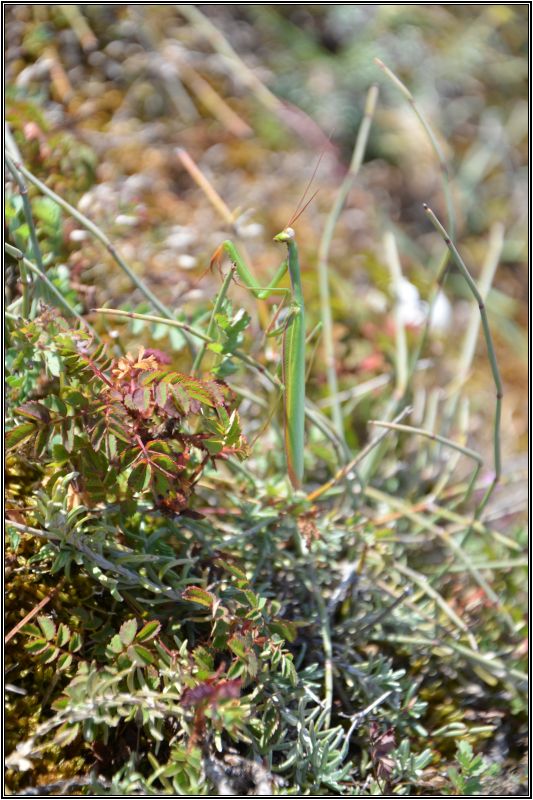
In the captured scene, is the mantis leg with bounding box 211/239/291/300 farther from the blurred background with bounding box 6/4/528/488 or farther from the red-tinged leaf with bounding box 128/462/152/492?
the blurred background with bounding box 6/4/528/488

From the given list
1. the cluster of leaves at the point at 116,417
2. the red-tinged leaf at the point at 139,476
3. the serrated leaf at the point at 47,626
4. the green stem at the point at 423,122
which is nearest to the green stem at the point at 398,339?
the green stem at the point at 423,122

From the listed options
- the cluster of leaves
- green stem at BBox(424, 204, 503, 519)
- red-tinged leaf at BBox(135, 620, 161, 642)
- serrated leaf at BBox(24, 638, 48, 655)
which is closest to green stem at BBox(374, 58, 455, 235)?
green stem at BBox(424, 204, 503, 519)

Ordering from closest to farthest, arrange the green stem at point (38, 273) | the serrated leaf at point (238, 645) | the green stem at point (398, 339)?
the serrated leaf at point (238, 645)
the green stem at point (38, 273)
the green stem at point (398, 339)

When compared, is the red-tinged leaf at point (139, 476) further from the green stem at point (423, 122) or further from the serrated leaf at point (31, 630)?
the green stem at point (423, 122)

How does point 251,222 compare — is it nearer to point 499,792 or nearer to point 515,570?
point 515,570

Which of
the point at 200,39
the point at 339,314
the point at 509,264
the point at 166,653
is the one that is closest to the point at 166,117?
the point at 200,39

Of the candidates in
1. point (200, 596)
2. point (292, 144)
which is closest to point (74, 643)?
point (200, 596)

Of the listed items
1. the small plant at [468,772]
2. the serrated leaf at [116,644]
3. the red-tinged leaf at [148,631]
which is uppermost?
the serrated leaf at [116,644]

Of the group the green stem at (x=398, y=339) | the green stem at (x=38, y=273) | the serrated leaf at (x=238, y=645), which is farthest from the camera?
the green stem at (x=398, y=339)
